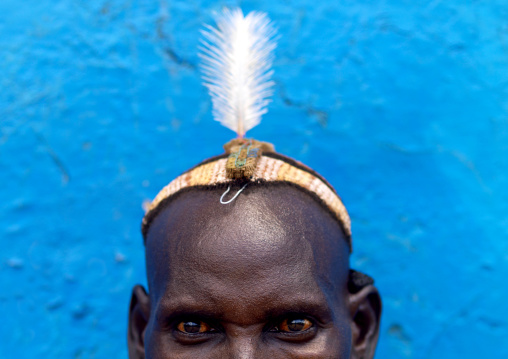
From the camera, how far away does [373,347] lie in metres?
2.05

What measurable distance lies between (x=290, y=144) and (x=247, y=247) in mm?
990

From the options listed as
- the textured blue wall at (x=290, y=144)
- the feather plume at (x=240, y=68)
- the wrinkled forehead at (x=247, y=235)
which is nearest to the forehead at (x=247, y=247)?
the wrinkled forehead at (x=247, y=235)

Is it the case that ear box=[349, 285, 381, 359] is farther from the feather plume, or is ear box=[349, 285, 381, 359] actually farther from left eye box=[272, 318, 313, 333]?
the feather plume

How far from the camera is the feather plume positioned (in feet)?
6.40

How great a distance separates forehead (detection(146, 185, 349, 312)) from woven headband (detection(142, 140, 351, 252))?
4cm

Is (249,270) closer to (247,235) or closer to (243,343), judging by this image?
(247,235)

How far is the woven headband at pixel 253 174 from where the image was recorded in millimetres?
1808

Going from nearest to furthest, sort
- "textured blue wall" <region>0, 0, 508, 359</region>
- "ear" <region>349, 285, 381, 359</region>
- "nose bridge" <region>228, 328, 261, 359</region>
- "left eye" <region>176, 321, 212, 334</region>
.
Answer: "nose bridge" <region>228, 328, 261, 359</region> → "left eye" <region>176, 321, 212, 334</region> → "ear" <region>349, 285, 381, 359</region> → "textured blue wall" <region>0, 0, 508, 359</region>

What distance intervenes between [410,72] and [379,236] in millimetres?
845

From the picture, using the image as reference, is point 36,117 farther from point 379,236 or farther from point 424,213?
point 424,213

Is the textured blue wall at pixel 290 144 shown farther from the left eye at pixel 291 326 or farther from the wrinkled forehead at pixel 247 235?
the left eye at pixel 291 326

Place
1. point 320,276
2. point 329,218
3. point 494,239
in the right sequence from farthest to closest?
point 494,239
point 329,218
point 320,276

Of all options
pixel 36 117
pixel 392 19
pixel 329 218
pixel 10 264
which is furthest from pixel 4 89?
pixel 392 19

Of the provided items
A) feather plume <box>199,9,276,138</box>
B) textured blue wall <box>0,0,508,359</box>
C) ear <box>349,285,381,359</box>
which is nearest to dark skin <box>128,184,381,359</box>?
ear <box>349,285,381,359</box>
